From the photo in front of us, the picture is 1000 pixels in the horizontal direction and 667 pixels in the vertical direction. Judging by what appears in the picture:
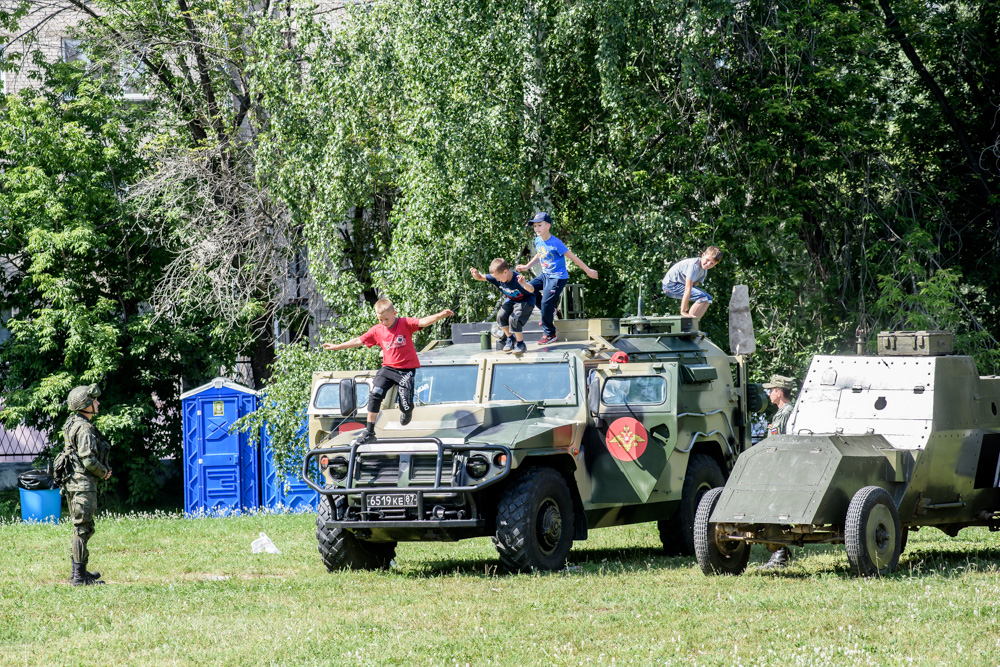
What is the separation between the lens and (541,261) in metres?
13.1

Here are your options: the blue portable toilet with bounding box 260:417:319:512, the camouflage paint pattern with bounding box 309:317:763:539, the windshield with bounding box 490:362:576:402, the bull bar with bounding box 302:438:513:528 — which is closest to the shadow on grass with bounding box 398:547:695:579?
the camouflage paint pattern with bounding box 309:317:763:539

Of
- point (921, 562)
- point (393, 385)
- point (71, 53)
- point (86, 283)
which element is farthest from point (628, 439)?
point (71, 53)

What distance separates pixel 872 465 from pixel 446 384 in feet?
12.9

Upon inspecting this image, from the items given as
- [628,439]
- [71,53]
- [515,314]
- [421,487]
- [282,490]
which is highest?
[71,53]

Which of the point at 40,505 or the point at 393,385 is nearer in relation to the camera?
the point at 393,385

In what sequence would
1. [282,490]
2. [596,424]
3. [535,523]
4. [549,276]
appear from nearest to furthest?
[535,523] → [596,424] → [549,276] → [282,490]

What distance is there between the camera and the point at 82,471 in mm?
11273

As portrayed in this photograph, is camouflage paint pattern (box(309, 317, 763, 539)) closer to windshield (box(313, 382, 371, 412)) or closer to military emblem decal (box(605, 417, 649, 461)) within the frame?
military emblem decal (box(605, 417, 649, 461))

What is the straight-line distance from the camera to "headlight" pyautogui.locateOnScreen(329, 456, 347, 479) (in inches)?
445

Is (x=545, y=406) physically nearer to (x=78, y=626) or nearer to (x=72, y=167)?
(x=78, y=626)

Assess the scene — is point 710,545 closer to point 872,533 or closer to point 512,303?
point 872,533

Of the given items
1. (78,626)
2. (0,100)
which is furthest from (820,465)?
(0,100)

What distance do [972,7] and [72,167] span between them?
47.1 feet

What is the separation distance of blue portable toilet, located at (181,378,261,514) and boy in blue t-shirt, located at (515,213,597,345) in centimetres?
751
